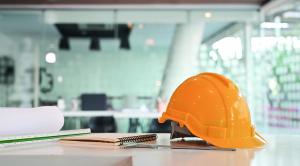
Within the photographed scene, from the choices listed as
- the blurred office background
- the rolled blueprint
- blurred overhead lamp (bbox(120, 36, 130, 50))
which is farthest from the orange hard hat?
blurred overhead lamp (bbox(120, 36, 130, 50))

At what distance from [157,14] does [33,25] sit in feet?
7.01

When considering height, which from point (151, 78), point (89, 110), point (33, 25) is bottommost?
point (89, 110)

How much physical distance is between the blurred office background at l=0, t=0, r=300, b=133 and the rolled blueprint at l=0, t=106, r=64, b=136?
4804mm

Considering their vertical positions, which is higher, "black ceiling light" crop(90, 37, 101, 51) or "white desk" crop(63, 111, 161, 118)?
"black ceiling light" crop(90, 37, 101, 51)

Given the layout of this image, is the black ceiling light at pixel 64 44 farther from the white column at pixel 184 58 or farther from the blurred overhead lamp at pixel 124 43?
the white column at pixel 184 58

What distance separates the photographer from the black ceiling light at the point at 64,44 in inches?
261

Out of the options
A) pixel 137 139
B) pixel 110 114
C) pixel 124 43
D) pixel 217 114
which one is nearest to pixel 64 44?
pixel 124 43

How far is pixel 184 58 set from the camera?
6.45m

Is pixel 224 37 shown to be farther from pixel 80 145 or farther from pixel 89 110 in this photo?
pixel 80 145

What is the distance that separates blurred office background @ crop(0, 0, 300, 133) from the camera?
20.6ft

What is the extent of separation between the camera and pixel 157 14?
21.0 feet

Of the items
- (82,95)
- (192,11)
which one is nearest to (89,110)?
(82,95)

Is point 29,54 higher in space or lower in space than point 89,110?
higher

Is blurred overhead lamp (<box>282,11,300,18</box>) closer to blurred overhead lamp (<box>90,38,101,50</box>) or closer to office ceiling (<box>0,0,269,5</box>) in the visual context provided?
office ceiling (<box>0,0,269,5</box>)
